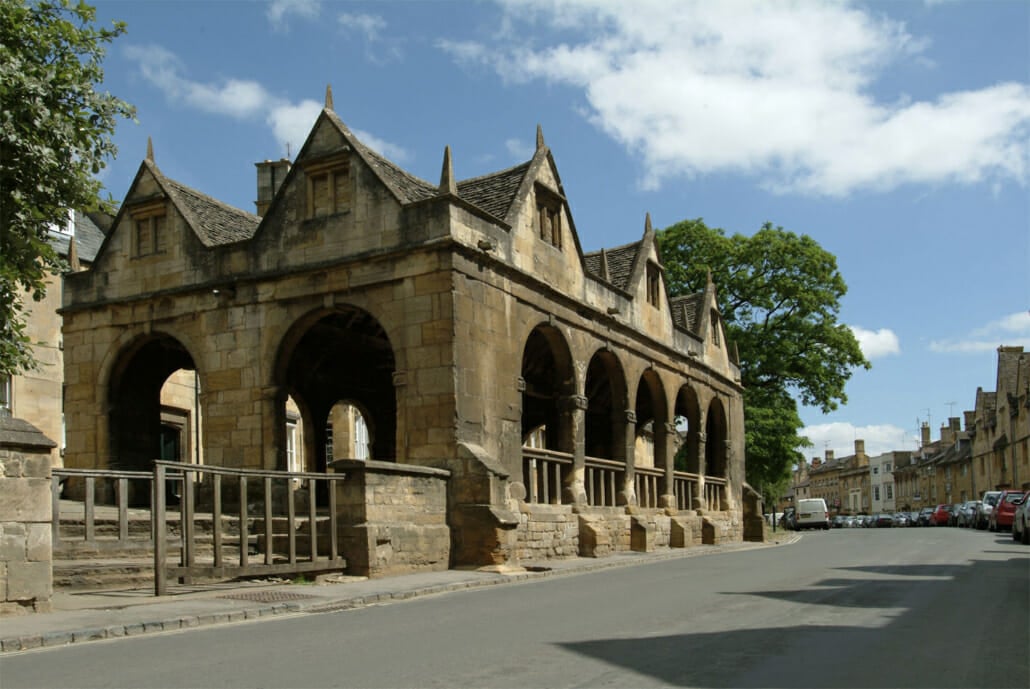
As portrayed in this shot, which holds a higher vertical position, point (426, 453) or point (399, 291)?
point (399, 291)

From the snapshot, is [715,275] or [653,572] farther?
[715,275]

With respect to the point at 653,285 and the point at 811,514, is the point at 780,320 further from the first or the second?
the point at 811,514

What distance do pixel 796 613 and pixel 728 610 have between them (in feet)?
2.09

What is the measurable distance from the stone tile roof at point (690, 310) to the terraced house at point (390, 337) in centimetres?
716

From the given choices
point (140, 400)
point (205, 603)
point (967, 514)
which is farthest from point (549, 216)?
point (967, 514)

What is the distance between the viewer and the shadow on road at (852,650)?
6.41m

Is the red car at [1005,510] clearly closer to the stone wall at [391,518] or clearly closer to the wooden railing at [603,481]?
the wooden railing at [603,481]

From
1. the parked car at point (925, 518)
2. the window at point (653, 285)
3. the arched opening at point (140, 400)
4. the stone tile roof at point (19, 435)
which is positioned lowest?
the parked car at point (925, 518)

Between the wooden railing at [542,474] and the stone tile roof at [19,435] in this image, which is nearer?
the stone tile roof at [19,435]

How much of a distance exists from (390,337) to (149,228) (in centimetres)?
676

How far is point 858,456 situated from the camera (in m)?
135

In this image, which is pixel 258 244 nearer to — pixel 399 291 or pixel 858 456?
pixel 399 291

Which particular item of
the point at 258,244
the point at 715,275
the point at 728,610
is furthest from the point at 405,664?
the point at 715,275

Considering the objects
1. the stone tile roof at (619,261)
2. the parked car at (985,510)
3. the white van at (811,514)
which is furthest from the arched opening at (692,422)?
the white van at (811,514)
